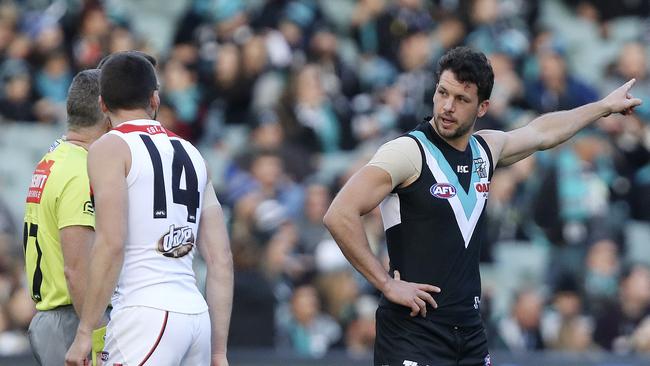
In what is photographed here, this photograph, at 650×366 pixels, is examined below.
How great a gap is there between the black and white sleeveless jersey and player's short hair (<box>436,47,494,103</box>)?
A: 1.16ft

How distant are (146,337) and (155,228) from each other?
51cm

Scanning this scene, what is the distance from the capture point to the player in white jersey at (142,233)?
17.9 ft

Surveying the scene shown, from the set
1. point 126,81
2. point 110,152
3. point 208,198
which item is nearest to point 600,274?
point 208,198

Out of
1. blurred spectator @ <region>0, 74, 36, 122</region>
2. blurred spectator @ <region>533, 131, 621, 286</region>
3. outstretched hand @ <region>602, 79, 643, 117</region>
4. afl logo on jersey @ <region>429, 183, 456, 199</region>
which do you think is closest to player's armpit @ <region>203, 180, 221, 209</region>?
afl logo on jersey @ <region>429, 183, 456, 199</region>

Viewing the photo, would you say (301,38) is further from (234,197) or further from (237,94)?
(234,197)

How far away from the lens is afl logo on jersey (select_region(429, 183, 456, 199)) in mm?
6316

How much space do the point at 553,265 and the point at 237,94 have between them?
4.01 meters

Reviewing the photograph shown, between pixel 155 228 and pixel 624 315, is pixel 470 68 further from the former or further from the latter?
pixel 624 315

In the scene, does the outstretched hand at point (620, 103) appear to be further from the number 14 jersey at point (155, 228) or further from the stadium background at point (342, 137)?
the stadium background at point (342, 137)

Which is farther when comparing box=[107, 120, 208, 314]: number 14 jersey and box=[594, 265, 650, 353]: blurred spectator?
box=[594, 265, 650, 353]: blurred spectator

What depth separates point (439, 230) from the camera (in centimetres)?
634

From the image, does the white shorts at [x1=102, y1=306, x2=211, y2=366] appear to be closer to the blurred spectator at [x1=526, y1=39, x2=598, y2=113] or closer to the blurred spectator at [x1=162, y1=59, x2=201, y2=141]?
the blurred spectator at [x1=162, y1=59, x2=201, y2=141]

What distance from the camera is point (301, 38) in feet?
46.3

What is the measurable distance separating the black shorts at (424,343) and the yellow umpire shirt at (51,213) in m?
1.71
